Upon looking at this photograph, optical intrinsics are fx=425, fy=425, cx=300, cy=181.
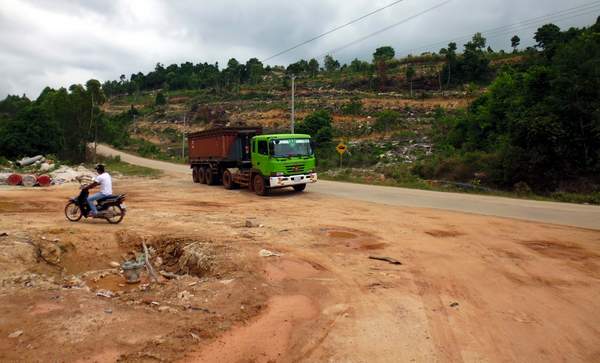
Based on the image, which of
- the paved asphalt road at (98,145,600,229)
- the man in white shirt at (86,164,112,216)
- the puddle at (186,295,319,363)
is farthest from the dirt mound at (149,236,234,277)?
the paved asphalt road at (98,145,600,229)

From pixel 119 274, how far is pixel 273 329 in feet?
12.9

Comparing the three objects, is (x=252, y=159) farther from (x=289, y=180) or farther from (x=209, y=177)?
(x=209, y=177)

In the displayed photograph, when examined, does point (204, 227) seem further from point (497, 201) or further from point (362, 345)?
point (497, 201)

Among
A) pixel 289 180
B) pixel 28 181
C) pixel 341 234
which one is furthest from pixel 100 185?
pixel 28 181

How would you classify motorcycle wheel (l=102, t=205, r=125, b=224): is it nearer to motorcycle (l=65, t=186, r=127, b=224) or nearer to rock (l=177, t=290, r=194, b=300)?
motorcycle (l=65, t=186, r=127, b=224)

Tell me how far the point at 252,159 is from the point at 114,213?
8189mm

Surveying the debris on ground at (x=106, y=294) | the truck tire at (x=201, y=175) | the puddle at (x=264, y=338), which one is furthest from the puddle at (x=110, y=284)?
the truck tire at (x=201, y=175)

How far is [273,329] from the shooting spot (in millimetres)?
4859

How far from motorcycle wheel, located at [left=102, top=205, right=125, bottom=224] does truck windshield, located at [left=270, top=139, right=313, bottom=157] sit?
7135 millimetres

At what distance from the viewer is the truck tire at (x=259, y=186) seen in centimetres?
1764

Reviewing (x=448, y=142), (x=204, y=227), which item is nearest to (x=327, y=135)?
(x=448, y=142)

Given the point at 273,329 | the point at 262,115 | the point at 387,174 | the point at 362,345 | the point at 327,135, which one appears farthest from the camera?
the point at 262,115

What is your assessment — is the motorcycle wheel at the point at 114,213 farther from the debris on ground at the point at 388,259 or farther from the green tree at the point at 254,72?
the green tree at the point at 254,72

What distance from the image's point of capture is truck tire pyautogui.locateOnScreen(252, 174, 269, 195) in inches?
695
